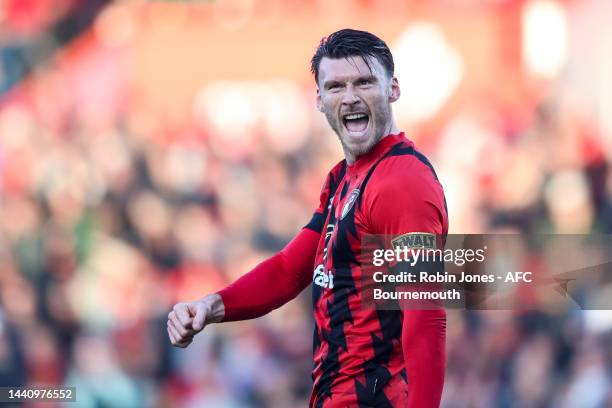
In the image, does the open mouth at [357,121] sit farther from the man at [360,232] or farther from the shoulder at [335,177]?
the shoulder at [335,177]

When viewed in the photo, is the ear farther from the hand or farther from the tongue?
the hand

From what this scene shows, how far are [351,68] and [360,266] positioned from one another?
49 cm

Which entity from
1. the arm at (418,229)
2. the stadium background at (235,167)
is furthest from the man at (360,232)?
the stadium background at (235,167)

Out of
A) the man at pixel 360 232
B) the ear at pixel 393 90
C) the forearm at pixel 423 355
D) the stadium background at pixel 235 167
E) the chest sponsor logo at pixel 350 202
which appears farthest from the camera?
the stadium background at pixel 235 167

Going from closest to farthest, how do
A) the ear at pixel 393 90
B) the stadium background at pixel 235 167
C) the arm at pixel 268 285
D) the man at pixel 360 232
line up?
the man at pixel 360 232
the ear at pixel 393 90
the arm at pixel 268 285
the stadium background at pixel 235 167

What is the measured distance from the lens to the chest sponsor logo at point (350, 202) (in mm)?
2574

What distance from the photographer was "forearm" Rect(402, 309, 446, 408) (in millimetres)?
2256

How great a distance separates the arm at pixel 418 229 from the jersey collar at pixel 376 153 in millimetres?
159

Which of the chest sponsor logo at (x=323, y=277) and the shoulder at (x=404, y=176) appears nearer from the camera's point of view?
the shoulder at (x=404, y=176)

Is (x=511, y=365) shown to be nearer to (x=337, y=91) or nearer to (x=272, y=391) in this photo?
(x=272, y=391)

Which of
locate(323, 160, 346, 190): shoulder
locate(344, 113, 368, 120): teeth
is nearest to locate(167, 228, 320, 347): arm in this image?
locate(323, 160, 346, 190): shoulder

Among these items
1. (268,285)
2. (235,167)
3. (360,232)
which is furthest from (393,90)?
(235,167)

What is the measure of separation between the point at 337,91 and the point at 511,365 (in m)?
2.65

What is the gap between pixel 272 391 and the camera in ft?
16.3
